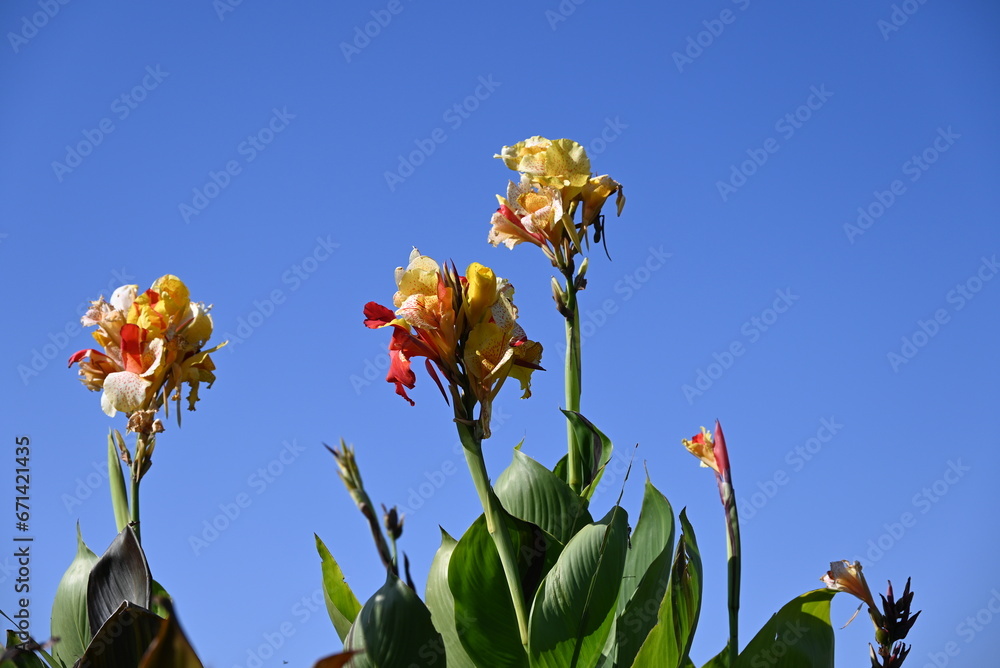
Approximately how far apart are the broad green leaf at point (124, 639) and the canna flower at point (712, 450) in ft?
3.01

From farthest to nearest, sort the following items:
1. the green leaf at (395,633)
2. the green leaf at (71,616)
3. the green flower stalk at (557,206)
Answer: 1. the green flower stalk at (557,206)
2. the green leaf at (71,616)
3. the green leaf at (395,633)

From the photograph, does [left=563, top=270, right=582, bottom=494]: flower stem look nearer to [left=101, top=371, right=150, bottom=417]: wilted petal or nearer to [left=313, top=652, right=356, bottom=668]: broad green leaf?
[left=101, top=371, right=150, bottom=417]: wilted petal

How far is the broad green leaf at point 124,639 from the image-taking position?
3.76ft

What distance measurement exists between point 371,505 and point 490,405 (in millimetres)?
677

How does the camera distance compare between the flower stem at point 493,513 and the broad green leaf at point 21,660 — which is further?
the flower stem at point 493,513

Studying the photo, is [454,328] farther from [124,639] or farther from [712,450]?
[124,639]

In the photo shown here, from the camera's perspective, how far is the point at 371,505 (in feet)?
2.63

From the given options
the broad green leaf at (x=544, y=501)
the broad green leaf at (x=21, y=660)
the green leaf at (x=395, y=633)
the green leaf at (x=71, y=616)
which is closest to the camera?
the green leaf at (x=395, y=633)

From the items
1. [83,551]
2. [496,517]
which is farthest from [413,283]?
[83,551]

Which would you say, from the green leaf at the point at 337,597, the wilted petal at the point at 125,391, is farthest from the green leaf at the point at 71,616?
the green leaf at the point at 337,597

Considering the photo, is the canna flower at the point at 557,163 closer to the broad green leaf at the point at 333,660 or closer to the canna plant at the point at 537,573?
the canna plant at the point at 537,573

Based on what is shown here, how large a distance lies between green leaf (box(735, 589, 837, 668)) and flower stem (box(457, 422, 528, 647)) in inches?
15.7

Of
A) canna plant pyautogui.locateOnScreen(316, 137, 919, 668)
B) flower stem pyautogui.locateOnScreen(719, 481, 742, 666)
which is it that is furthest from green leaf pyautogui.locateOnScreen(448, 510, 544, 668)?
flower stem pyautogui.locateOnScreen(719, 481, 742, 666)

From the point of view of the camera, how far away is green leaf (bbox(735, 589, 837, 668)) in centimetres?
149
